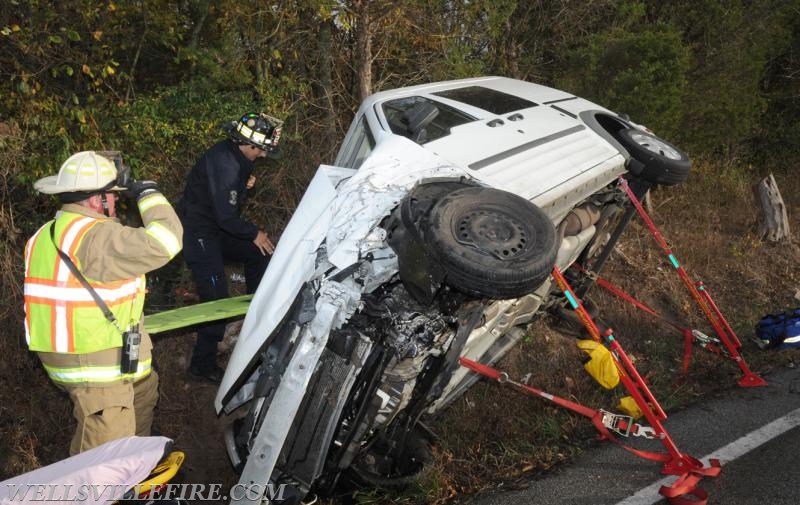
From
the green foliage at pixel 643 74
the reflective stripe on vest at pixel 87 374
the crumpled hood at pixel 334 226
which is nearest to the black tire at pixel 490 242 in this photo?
the crumpled hood at pixel 334 226

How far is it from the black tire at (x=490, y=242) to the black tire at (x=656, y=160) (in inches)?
66.9

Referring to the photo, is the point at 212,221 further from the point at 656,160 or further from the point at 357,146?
the point at 656,160

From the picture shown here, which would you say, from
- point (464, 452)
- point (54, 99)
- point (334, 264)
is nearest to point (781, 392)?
point (464, 452)

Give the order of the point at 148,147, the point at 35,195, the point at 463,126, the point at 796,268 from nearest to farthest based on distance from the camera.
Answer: the point at 463,126 → the point at 35,195 → the point at 148,147 → the point at 796,268

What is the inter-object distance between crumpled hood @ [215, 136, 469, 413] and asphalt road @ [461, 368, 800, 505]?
55.3 inches

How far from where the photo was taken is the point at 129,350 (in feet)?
10.3

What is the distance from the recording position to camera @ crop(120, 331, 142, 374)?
314cm

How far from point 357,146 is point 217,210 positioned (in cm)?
101

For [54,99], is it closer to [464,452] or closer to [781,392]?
[464,452]

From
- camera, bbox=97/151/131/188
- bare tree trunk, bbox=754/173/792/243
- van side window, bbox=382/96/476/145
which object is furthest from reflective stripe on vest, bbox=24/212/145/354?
bare tree trunk, bbox=754/173/792/243

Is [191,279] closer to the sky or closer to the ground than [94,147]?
closer to the ground

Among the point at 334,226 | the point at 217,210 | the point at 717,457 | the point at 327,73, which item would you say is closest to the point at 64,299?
the point at 334,226

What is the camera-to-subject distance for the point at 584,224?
4180 millimetres

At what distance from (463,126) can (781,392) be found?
2.62 metres
